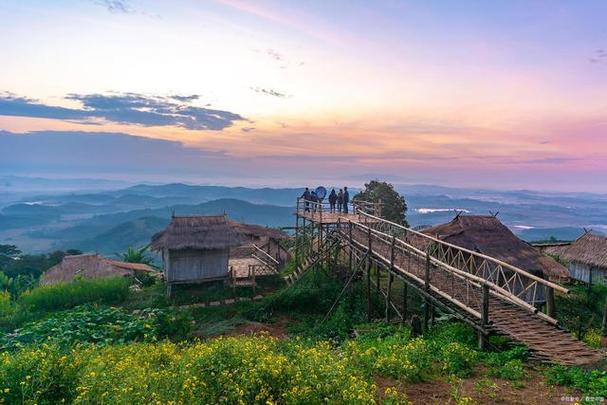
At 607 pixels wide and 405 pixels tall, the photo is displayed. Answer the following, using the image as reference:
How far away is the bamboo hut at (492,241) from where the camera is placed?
69.2 feet

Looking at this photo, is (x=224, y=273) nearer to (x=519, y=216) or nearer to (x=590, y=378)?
(x=590, y=378)

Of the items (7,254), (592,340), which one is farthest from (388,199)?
(7,254)

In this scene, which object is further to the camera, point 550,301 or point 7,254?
point 7,254

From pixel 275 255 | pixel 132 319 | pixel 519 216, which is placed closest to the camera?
pixel 132 319

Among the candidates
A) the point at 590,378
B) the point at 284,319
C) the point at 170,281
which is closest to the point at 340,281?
the point at 284,319

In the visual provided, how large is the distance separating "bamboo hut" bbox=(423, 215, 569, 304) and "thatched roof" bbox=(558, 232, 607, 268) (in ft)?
27.6

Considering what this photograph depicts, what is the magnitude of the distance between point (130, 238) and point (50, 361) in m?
132

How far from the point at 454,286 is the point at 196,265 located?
1470 cm

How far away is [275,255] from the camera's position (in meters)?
30.2

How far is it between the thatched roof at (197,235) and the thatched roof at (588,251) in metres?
26.1

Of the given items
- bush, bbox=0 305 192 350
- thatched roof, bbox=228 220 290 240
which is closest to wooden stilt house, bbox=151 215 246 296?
bush, bbox=0 305 192 350

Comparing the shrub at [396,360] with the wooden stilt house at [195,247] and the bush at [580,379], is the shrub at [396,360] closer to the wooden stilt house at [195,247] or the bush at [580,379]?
the bush at [580,379]

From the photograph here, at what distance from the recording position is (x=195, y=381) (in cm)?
665

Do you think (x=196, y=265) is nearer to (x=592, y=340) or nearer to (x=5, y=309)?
(x=5, y=309)
